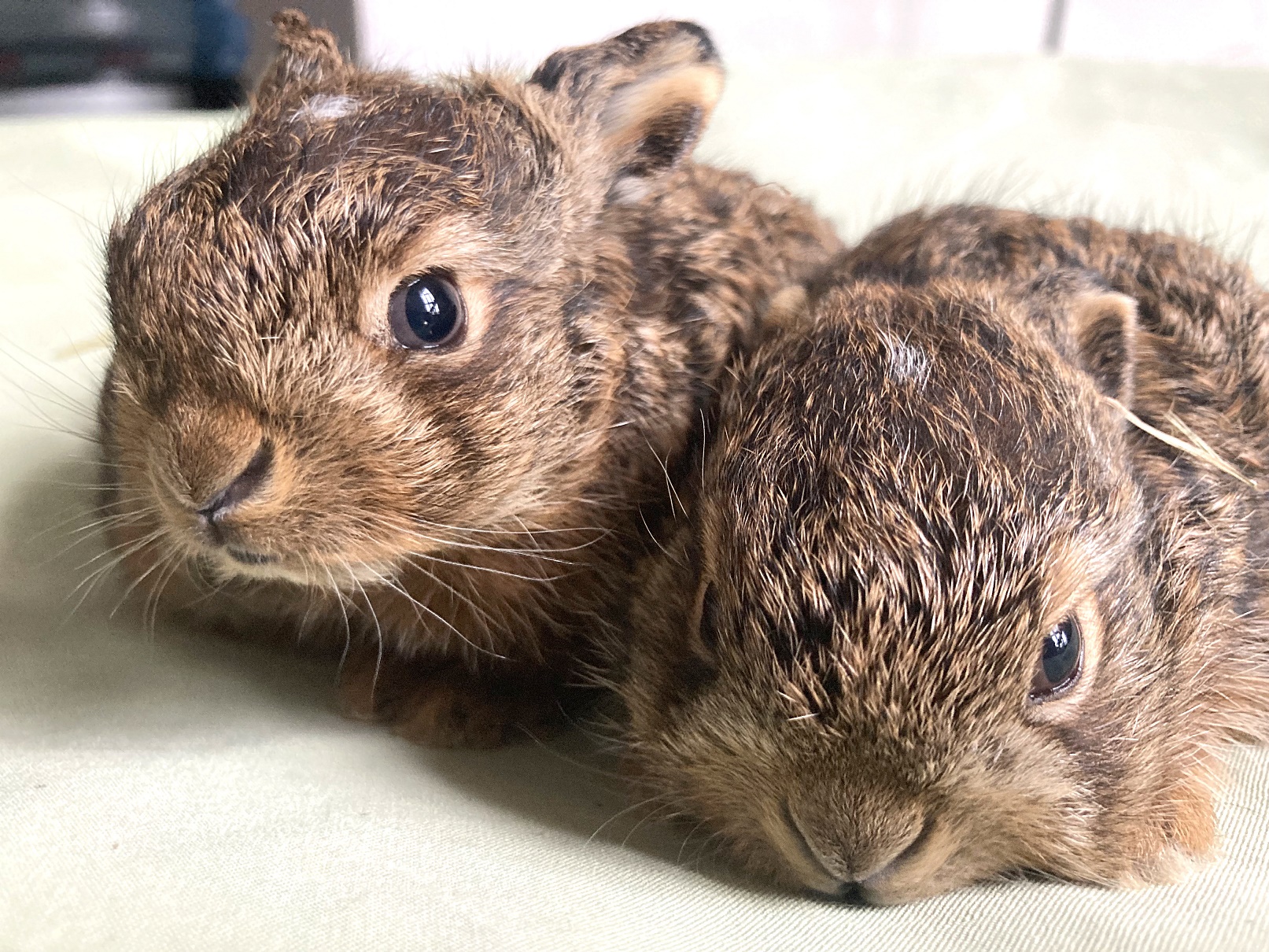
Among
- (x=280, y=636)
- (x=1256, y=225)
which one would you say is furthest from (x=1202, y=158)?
(x=280, y=636)

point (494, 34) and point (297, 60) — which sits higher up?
point (297, 60)

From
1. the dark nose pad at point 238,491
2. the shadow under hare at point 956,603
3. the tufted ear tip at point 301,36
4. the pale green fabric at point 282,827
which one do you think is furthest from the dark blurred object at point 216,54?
the shadow under hare at point 956,603

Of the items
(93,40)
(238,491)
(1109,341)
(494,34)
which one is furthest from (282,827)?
(93,40)

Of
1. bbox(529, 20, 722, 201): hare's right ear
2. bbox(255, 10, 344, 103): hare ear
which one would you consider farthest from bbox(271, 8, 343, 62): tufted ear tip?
bbox(529, 20, 722, 201): hare's right ear

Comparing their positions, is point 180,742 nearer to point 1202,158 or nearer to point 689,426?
point 689,426

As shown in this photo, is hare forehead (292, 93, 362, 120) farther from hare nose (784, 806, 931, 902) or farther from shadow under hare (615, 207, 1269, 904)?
hare nose (784, 806, 931, 902)

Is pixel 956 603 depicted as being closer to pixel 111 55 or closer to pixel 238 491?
pixel 238 491

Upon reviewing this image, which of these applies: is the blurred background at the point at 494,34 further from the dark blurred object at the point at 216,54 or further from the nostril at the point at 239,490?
the nostril at the point at 239,490
